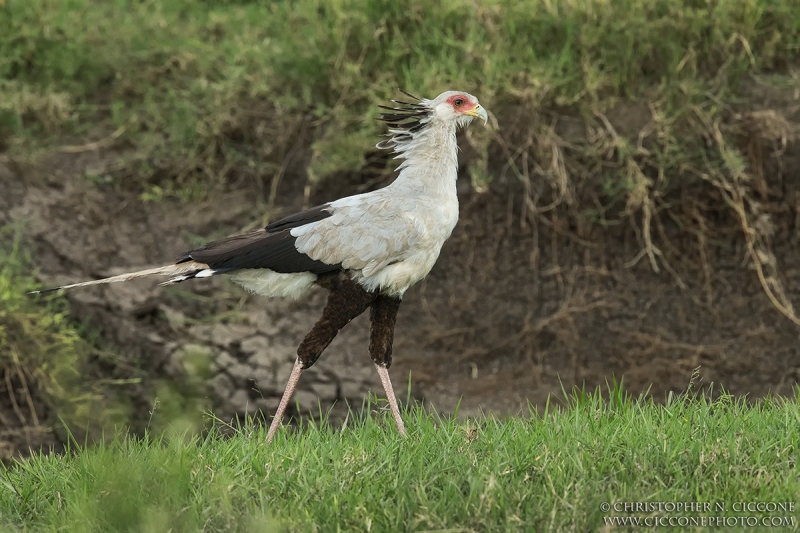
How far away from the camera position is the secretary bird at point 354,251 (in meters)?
4.45

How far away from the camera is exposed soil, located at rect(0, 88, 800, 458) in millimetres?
6465

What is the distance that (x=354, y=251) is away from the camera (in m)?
4.45

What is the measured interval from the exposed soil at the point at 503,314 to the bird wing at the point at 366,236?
2097mm

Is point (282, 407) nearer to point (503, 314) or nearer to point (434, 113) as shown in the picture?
point (434, 113)

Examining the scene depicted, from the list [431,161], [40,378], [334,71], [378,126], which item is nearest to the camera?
[431,161]

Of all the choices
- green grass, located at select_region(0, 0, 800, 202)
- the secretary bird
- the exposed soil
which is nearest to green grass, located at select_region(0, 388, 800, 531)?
the secretary bird

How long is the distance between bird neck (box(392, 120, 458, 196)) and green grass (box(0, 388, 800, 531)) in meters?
1.11

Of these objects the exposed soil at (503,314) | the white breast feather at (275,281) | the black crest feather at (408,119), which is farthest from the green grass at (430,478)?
the exposed soil at (503,314)

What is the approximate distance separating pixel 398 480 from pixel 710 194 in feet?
12.6

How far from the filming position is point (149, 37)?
325 inches

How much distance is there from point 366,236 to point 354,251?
9 cm

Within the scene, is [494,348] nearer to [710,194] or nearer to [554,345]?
[554,345]

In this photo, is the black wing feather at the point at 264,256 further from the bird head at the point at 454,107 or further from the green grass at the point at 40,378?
the green grass at the point at 40,378

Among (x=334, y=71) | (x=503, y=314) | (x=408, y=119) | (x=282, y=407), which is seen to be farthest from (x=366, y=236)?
(x=334, y=71)
